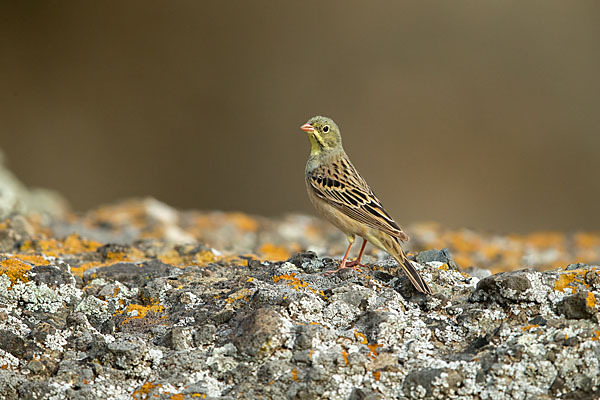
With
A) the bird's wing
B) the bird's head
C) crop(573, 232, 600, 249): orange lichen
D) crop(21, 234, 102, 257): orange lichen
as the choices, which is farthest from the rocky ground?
crop(573, 232, 600, 249): orange lichen

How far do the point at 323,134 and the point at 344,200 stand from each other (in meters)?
1.17

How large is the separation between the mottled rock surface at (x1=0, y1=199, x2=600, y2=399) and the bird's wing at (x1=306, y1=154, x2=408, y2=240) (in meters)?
0.44

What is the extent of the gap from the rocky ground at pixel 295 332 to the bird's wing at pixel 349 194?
49cm

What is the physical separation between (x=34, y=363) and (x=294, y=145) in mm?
13156

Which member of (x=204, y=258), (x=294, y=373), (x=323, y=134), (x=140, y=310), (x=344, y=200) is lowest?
(x=294, y=373)

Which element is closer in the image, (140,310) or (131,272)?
(140,310)

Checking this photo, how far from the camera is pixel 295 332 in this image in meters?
4.15

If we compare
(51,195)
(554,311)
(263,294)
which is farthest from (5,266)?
(51,195)

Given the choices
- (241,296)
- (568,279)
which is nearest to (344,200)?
(241,296)

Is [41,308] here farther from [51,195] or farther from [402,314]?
[51,195]

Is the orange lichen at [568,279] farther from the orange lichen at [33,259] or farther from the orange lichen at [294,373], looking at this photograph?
the orange lichen at [33,259]

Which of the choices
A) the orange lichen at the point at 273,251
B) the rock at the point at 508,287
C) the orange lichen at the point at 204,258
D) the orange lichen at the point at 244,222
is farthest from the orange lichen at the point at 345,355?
the orange lichen at the point at 244,222

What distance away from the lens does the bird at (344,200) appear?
5.70m

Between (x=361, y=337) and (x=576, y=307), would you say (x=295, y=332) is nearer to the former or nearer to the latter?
(x=361, y=337)
